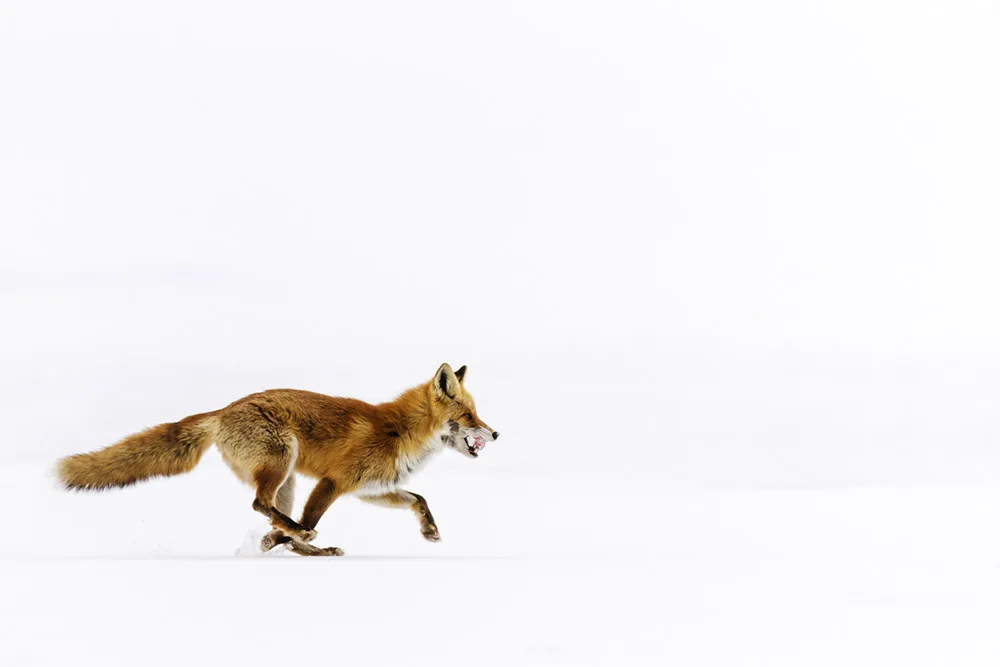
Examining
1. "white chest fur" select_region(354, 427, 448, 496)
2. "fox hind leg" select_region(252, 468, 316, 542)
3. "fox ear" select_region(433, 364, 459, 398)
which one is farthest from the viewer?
"fox ear" select_region(433, 364, 459, 398)

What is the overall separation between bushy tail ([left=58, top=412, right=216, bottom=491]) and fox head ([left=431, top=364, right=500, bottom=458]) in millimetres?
1527

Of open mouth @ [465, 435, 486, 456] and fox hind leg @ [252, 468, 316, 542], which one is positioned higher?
open mouth @ [465, 435, 486, 456]

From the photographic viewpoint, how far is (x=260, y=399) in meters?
6.96

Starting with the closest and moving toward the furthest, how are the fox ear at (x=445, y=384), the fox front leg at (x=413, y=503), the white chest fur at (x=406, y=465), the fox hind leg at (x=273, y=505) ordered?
the fox hind leg at (x=273, y=505) → the white chest fur at (x=406, y=465) → the fox ear at (x=445, y=384) → the fox front leg at (x=413, y=503)

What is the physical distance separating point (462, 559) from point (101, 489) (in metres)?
2.45

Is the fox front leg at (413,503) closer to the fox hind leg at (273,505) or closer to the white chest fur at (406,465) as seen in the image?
the white chest fur at (406,465)

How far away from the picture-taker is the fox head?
23.5 ft

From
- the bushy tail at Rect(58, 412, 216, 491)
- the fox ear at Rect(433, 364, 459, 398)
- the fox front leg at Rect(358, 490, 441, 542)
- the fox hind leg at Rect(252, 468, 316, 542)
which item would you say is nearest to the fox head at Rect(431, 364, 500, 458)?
the fox ear at Rect(433, 364, 459, 398)

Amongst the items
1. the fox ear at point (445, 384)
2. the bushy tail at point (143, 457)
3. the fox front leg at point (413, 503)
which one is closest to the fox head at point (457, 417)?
the fox ear at point (445, 384)

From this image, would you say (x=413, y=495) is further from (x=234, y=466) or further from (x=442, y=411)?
(x=234, y=466)

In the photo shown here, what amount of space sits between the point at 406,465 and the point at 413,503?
1.10 ft

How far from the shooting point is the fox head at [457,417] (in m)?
7.17

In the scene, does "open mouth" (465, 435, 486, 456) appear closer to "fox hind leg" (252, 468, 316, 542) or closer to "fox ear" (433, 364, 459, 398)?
"fox ear" (433, 364, 459, 398)

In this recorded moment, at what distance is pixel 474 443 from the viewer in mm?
7254
